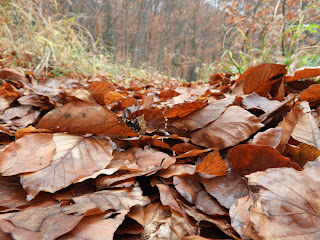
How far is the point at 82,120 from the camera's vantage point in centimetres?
67

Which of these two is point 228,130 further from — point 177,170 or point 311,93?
point 311,93

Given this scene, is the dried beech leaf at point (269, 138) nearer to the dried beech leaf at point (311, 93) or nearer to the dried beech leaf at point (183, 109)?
the dried beech leaf at point (183, 109)

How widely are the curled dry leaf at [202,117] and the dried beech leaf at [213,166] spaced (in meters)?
0.22

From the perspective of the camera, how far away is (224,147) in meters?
0.65

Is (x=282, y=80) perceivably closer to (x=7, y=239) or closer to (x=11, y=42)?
(x=7, y=239)

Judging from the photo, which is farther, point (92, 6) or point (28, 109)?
point (92, 6)

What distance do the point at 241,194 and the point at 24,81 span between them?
1762 mm

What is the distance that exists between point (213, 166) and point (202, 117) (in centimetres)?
26

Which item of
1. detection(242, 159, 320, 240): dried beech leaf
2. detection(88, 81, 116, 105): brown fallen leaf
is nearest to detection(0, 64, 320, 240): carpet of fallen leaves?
detection(242, 159, 320, 240): dried beech leaf

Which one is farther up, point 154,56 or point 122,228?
point 122,228

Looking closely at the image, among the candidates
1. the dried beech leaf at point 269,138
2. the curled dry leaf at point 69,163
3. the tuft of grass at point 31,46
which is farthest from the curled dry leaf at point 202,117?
the tuft of grass at point 31,46

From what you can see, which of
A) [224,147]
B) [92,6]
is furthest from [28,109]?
[92,6]

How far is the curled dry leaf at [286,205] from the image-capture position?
34cm

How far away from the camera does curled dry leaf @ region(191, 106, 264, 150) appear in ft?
2.16
